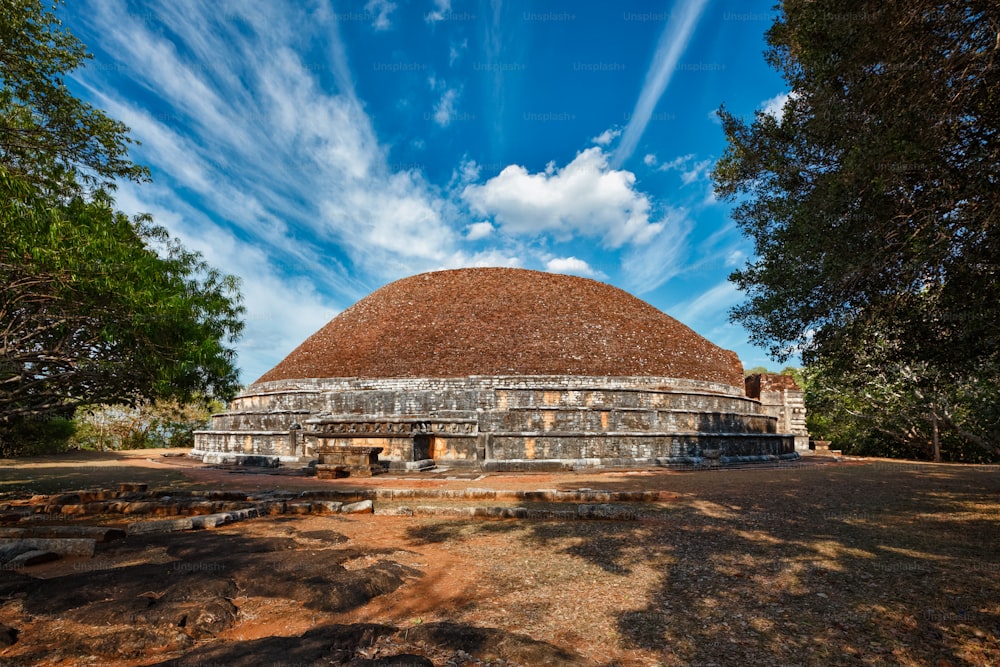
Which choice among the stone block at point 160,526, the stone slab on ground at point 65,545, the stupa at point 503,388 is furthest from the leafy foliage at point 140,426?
the stone slab on ground at point 65,545

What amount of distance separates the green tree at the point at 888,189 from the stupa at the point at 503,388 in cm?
1054

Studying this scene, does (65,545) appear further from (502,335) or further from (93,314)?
(502,335)

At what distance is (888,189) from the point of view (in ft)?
21.5

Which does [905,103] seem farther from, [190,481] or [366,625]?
[190,481]

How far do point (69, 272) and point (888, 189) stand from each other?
13.2m

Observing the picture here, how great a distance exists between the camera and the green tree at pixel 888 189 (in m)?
5.73

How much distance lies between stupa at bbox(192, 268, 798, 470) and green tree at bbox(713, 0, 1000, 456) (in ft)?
34.6

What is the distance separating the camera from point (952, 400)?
70.3 ft

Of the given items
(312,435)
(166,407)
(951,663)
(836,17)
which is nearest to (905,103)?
(836,17)

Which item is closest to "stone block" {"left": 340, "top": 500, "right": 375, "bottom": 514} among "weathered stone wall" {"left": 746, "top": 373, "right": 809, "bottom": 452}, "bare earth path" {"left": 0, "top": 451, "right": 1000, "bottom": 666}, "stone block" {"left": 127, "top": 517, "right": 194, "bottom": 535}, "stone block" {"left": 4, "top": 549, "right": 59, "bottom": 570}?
"bare earth path" {"left": 0, "top": 451, "right": 1000, "bottom": 666}

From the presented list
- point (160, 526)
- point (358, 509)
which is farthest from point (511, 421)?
point (160, 526)

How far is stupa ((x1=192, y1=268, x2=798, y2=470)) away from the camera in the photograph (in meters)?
18.5

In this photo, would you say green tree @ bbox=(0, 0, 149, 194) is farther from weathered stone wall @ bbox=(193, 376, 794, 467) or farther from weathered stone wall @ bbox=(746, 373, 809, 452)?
weathered stone wall @ bbox=(746, 373, 809, 452)

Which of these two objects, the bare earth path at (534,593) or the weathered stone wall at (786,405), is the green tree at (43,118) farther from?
the weathered stone wall at (786,405)
